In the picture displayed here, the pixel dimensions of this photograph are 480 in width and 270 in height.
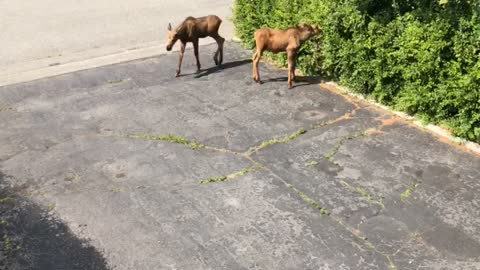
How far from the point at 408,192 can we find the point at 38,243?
16.4 feet

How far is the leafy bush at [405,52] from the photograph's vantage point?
829cm

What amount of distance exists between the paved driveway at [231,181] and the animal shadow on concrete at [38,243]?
0.9 inches

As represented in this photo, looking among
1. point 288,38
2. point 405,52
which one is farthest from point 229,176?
point 405,52

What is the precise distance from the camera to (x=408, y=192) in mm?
7371

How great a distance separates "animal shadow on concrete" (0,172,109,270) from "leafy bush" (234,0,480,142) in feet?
19.7

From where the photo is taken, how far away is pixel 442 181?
24.9 feet

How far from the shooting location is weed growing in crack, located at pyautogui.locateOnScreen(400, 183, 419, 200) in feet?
23.9

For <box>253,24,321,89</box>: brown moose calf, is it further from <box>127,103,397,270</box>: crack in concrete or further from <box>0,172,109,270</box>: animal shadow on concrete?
<box>0,172,109,270</box>: animal shadow on concrete

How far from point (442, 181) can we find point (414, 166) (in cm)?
52

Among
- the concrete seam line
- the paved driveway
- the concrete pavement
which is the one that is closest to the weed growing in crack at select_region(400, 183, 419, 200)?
the paved driveway

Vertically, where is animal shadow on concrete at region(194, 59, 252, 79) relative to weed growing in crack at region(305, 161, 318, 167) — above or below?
above

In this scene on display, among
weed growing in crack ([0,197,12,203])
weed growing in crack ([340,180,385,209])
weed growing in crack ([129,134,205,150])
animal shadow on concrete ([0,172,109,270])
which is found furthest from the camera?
weed growing in crack ([129,134,205,150])

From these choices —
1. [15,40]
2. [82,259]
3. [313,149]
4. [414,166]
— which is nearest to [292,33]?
[313,149]

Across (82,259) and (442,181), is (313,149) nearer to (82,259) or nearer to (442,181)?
(442,181)
